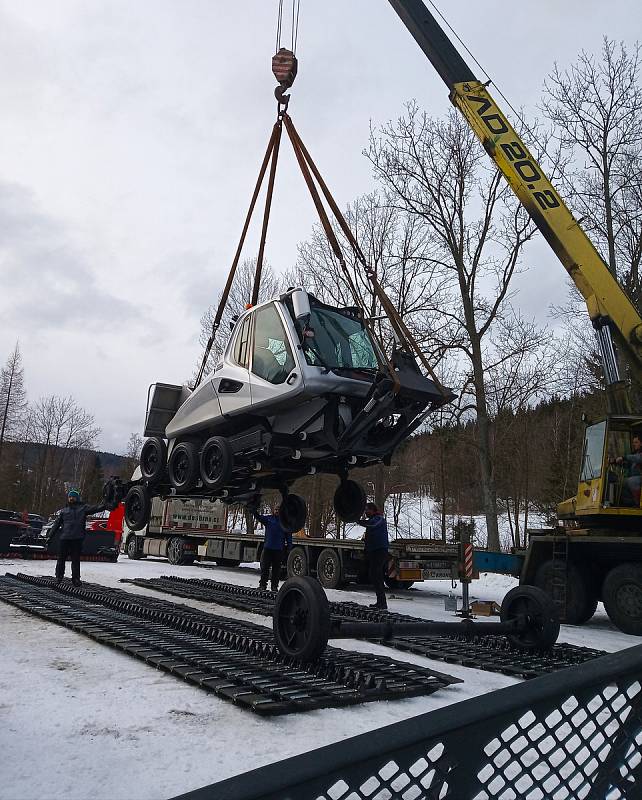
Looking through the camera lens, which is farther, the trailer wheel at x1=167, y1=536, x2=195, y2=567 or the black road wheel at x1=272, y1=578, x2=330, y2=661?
the trailer wheel at x1=167, y1=536, x2=195, y2=567

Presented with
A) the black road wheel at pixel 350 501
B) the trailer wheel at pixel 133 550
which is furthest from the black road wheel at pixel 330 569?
the trailer wheel at pixel 133 550

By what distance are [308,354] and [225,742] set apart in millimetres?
3851

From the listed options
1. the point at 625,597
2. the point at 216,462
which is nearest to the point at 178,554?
the point at 216,462

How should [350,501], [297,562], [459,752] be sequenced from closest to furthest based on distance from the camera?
[459,752]
[350,501]
[297,562]

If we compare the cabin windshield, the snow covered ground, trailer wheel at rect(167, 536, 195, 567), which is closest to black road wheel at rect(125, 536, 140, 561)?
trailer wheel at rect(167, 536, 195, 567)

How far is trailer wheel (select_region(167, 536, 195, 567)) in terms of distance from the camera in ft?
64.9

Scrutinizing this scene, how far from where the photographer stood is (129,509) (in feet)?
31.1

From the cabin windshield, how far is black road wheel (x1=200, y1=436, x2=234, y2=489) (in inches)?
63.7

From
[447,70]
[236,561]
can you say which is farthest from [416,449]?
[447,70]

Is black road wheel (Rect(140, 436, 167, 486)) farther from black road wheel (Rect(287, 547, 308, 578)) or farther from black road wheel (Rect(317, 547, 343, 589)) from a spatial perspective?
black road wheel (Rect(287, 547, 308, 578))

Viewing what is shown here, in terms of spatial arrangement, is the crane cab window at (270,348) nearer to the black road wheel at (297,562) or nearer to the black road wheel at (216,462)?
the black road wheel at (216,462)

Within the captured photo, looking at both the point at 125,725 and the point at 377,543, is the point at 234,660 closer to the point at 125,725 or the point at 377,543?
the point at 125,725

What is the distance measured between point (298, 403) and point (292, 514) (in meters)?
3.17

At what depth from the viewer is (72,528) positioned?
11.2 metres
